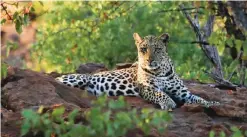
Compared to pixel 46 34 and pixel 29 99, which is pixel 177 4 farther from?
pixel 46 34

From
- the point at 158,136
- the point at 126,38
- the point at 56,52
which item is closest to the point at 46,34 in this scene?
the point at 56,52

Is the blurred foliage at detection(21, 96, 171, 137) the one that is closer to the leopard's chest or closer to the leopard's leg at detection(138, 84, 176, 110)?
the leopard's leg at detection(138, 84, 176, 110)

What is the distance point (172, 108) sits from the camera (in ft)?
38.7

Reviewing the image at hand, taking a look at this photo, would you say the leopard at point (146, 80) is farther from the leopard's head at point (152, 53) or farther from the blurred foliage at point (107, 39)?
the blurred foliage at point (107, 39)

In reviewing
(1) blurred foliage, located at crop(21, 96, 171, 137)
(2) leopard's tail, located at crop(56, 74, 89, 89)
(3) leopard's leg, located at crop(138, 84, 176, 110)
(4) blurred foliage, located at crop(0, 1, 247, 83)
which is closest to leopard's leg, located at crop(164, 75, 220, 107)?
(3) leopard's leg, located at crop(138, 84, 176, 110)

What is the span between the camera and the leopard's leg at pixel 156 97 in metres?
11.9

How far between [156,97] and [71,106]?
2669mm

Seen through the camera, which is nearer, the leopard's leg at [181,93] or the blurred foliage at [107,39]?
the leopard's leg at [181,93]

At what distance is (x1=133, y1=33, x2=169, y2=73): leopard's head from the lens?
13.0 m

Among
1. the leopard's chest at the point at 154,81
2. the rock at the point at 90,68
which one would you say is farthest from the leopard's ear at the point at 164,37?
the rock at the point at 90,68

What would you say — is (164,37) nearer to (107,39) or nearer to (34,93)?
(34,93)

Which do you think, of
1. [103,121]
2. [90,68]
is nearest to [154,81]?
[90,68]

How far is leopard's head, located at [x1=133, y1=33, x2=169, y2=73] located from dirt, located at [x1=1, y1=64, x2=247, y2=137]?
923 millimetres

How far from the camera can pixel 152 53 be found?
42.5 ft
